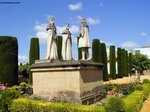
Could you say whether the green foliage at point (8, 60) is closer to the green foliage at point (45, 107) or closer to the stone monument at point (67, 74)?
the stone monument at point (67, 74)

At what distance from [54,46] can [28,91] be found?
4.00m

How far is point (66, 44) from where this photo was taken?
499 inches

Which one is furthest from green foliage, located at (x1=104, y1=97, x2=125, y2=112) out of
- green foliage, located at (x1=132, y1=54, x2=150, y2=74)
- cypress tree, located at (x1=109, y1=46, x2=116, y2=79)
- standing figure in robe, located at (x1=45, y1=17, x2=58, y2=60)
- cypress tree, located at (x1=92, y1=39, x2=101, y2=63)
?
green foliage, located at (x1=132, y1=54, x2=150, y2=74)

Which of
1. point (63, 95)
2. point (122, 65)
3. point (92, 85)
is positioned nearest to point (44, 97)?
point (63, 95)

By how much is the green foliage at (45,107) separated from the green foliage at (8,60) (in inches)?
335

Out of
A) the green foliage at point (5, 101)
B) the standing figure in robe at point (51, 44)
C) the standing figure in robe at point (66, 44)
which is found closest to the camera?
the green foliage at point (5, 101)

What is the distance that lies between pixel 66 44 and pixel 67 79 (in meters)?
2.27

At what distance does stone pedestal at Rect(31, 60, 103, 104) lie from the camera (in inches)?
422

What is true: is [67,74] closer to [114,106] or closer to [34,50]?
[114,106]

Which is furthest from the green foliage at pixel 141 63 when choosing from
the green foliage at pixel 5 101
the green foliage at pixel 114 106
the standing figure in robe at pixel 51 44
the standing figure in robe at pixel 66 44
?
the green foliage at pixel 114 106

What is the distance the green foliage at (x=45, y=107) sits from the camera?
7904 millimetres

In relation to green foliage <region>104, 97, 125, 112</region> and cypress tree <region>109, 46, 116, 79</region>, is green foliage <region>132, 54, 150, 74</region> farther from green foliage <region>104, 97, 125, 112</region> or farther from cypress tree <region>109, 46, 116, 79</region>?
green foliage <region>104, 97, 125, 112</region>

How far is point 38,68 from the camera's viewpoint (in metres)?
12.0

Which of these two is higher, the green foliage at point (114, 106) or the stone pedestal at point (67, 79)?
the stone pedestal at point (67, 79)
